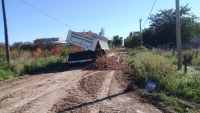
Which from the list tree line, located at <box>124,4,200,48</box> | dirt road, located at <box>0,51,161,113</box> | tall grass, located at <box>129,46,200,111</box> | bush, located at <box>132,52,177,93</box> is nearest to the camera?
dirt road, located at <box>0,51,161,113</box>

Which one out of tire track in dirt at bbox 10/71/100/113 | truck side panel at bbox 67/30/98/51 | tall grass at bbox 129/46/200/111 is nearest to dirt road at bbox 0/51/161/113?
tire track in dirt at bbox 10/71/100/113

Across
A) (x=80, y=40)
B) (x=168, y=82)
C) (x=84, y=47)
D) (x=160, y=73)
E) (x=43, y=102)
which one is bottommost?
(x=43, y=102)

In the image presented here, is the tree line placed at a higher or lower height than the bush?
higher

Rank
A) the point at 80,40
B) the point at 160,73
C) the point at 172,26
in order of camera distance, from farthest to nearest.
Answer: the point at 172,26
the point at 80,40
the point at 160,73

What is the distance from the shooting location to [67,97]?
335 inches

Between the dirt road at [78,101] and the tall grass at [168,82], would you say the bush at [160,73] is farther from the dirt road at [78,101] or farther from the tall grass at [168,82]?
the dirt road at [78,101]

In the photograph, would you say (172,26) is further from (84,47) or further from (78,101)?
(78,101)

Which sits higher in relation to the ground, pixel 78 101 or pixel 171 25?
pixel 171 25

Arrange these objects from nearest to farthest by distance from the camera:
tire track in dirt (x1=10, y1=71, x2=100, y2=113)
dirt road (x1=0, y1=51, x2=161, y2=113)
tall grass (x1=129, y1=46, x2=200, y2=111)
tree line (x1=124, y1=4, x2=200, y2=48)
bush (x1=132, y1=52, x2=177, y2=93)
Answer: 1. dirt road (x1=0, y1=51, x2=161, y2=113)
2. tire track in dirt (x1=10, y1=71, x2=100, y2=113)
3. tall grass (x1=129, y1=46, x2=200, y2=111)
4. bush (x1=132, y1=52, x2=177, y2=93)
5. tree line (x1=124, y1=4, x2=200, y2=48)

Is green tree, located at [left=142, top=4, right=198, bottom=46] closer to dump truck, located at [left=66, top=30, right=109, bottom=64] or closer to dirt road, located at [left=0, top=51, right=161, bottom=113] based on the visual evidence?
dump truck, located at [left=66, top=30, right=109, bottom=64]

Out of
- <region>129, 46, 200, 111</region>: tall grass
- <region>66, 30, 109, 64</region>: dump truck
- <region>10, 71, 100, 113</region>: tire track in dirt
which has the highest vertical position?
<region>66, 30, 109, 64</region>: dump truck

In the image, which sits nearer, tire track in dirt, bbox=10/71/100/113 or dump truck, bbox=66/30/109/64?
tire track in dirt, bbox=10/71/100/113

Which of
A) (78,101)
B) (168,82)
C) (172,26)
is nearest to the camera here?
(78,101)

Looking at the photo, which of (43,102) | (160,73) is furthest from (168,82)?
(43,102)
